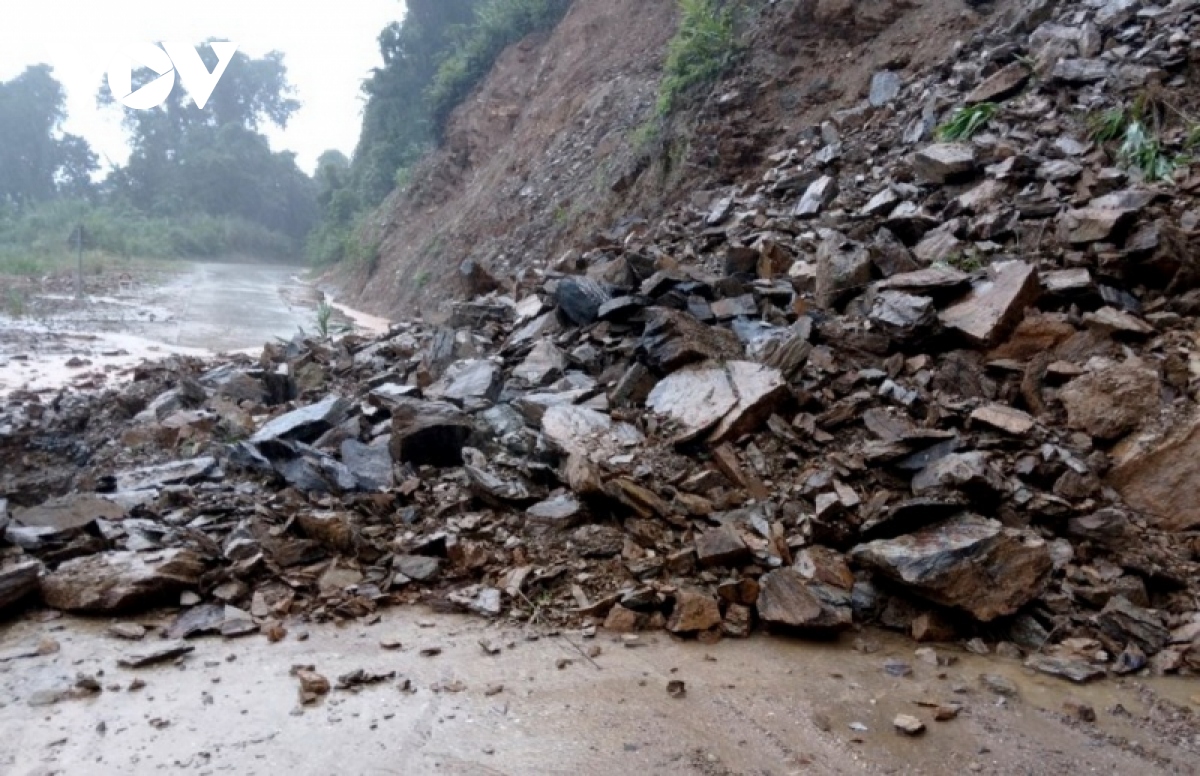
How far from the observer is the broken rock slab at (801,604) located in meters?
2.94

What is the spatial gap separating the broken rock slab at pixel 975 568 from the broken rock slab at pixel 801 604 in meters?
0.21

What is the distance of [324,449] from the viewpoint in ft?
14.4

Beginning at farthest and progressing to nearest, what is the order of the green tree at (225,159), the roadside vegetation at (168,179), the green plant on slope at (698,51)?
the green tree at (225,159) < the roadside vegetation at (168,179) < the green plant on slope at (698,51)

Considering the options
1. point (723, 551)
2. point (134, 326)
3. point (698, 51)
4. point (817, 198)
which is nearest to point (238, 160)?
point (134, 326)

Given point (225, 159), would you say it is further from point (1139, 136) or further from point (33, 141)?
point (1139, 136)

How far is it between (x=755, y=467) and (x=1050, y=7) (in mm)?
5523

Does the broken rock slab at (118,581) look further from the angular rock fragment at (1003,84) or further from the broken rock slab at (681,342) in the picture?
the angular rock fragment at (1003,84)

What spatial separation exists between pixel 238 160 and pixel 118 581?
37.7m

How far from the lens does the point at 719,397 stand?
13.3 feet

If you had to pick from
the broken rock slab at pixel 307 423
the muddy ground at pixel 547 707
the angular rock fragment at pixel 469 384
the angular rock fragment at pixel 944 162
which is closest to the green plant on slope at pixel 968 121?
the angular rock fragment at pixel 944 162

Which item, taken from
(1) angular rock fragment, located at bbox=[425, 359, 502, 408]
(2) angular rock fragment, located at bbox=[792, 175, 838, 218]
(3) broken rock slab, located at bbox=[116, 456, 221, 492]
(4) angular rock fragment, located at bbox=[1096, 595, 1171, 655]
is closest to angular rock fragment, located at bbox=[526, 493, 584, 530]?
(1) angular rock fragment, located at bbox=[425, 359, 502, 408]

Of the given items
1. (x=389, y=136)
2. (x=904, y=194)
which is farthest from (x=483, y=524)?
(x=389, y=136)

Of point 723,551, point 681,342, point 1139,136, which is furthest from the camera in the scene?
point 1139,136

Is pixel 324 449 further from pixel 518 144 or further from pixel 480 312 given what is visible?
pixel 518 144
